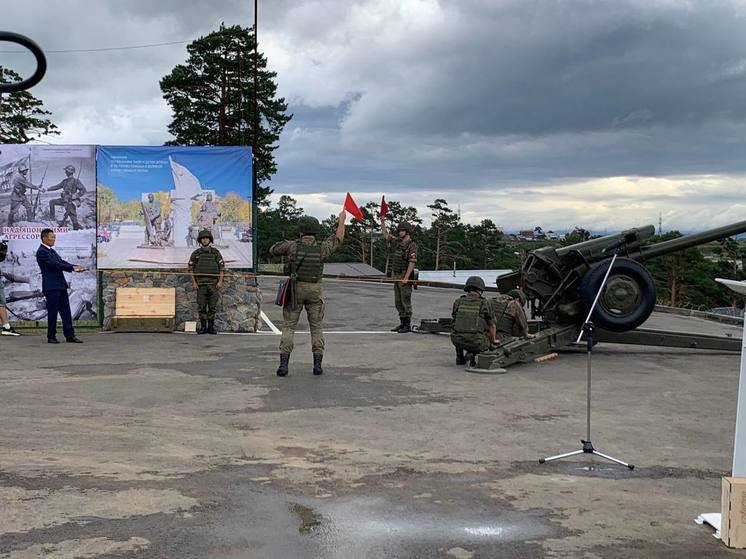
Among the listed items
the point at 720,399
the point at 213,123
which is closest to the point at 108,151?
the point at 720,399

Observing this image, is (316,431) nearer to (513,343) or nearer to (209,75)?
(513,343)

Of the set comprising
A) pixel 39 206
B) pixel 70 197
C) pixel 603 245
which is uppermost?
pixel 70 197

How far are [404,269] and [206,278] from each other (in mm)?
3713

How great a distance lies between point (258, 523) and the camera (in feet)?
14.6

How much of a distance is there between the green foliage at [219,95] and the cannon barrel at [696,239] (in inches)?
1308

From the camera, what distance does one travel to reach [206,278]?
45.3ft

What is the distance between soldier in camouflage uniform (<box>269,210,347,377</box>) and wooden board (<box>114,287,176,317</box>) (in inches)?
204

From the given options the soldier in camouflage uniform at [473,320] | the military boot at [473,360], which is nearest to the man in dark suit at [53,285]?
the soldier in camouflage uniform at [473,320]

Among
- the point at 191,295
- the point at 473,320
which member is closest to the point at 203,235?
the point at 191,295

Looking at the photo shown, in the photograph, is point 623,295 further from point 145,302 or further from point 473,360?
point 145,302

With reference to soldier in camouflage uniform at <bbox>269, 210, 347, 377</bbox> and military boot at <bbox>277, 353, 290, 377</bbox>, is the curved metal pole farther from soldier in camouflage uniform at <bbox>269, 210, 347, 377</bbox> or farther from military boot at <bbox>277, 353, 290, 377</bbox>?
military boot at <bbox>277, 353, 290, 377</bbox>

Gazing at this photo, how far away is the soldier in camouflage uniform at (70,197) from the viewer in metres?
14.2

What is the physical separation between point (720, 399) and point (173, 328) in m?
9.57

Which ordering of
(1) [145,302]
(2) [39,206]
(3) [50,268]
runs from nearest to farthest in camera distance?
(3) [50,268], (1) [145,302], (2) [39,206]
